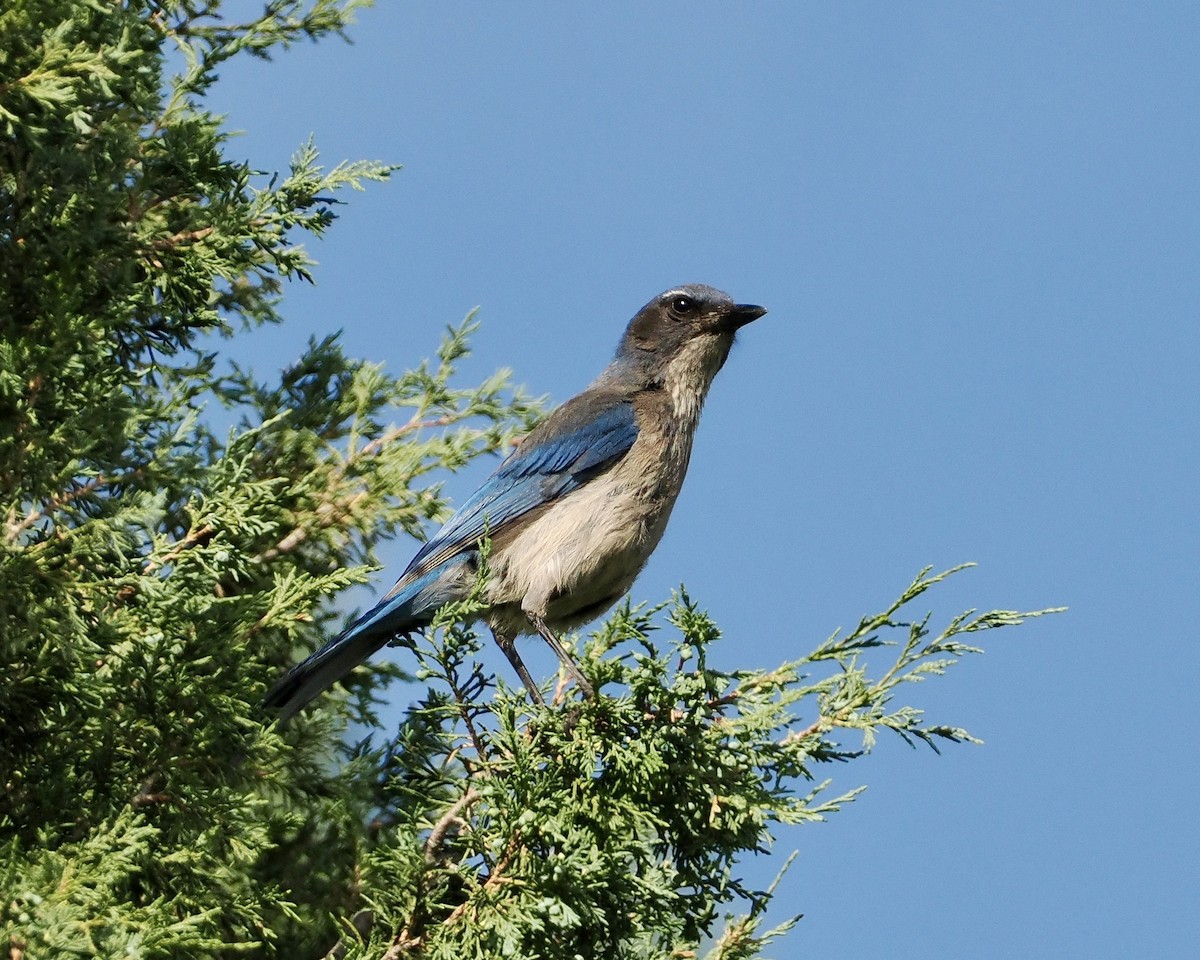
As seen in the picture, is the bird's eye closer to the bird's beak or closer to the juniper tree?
the bird's beak

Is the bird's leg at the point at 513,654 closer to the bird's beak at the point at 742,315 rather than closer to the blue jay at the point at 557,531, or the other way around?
the blue jay at the point at 557,531

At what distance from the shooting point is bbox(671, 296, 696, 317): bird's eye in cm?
646

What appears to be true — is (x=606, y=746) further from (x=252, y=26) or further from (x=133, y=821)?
(x=252, y=26)

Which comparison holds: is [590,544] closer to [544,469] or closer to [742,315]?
[544,469]

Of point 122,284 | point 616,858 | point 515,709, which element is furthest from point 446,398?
point 616,858

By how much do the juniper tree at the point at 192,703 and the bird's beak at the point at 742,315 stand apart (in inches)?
80.7

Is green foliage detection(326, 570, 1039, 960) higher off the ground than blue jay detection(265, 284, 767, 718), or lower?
lower

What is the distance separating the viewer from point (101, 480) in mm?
4504

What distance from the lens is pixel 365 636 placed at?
205 inches

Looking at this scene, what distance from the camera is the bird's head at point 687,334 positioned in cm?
629

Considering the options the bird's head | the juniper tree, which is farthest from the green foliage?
the bird's head

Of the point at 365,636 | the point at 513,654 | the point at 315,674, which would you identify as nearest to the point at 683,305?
the point at 513,654

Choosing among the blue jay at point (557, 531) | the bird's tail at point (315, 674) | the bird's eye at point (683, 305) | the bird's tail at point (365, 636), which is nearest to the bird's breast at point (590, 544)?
the blue jay at point (557, 531)

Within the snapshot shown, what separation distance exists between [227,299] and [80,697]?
82.0 inches
